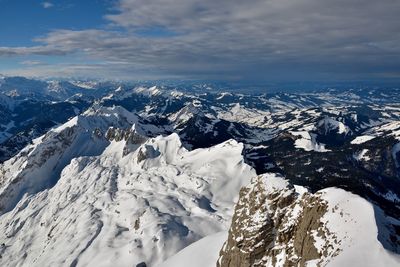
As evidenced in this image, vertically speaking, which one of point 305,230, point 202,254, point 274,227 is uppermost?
point 305,230

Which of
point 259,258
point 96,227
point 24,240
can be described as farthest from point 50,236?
point 259,258

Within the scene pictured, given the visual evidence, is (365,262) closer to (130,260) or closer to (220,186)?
(130,260)

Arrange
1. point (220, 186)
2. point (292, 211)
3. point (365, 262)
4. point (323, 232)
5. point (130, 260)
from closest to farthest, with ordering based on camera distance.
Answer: point (365, 262) < point (323, 232) < point (292, 211) < point (130, 260) < point (220, 186)

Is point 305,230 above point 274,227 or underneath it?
above

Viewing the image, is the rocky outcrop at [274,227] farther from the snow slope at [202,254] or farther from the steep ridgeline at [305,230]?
the snow slope at [202,254]

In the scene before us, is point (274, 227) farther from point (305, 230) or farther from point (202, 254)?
point (202, 254)

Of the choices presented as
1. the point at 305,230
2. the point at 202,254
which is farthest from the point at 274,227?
the point at 202,254

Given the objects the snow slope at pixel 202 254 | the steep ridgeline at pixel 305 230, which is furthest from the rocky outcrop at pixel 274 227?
the snow slope at pixel 202 254
